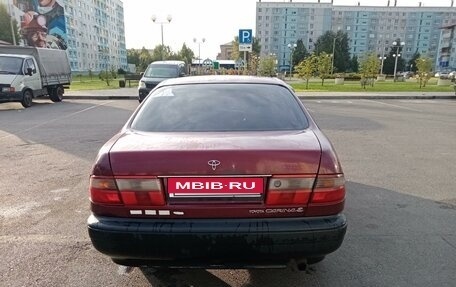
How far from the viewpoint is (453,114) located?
14047 mm

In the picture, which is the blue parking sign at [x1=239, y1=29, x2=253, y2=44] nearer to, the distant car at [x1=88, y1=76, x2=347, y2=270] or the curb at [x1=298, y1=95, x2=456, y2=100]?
the curb at [x1=298, y1=95, x2=456, y2=100]

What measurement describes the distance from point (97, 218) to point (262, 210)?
1.11 meters

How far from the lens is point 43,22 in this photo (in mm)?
72188

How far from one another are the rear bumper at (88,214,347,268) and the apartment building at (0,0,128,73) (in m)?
70.3

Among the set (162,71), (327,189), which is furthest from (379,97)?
(327,189)

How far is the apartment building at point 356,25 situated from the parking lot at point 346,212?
110278 mm

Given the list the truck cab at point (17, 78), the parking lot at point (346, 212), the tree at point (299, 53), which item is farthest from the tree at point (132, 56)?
the parking lot at point (346, 212)

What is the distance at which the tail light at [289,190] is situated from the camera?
7.48 feet

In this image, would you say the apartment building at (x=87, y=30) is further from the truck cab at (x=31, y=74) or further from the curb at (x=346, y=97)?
the truck cab at (x=31, y=74)

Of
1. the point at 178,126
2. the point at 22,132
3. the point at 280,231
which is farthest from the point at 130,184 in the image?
the point at 22,132

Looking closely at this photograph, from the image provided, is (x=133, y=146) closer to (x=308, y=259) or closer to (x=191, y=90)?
(x=191, y=90)

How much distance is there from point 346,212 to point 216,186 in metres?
2.54

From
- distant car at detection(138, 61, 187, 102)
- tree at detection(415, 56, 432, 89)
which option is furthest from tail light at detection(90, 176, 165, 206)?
tree at detection(415, 56, 432, 89)

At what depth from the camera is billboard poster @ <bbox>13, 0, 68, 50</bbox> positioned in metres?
70.2
